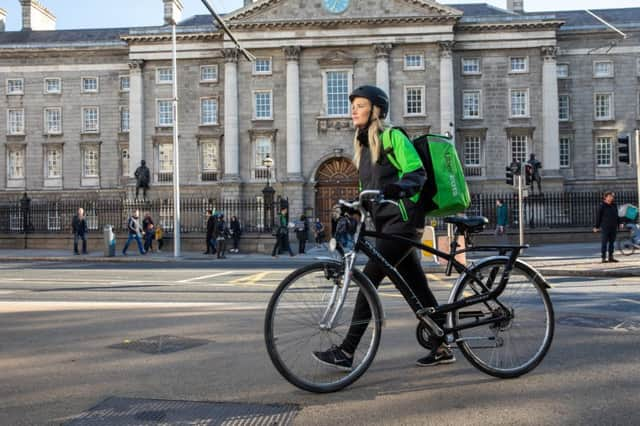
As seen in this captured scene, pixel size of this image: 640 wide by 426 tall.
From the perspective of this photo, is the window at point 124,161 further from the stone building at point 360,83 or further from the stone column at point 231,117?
the stone column at point 231,117

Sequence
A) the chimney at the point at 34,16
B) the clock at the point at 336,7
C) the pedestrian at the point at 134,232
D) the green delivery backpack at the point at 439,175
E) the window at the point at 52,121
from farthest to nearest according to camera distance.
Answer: the chimney at the point at 34,16
the window at the point at 52,121
the clock at the point at 336,7
the pedestrian at the point at 134,232
the green delivery backpack at the point at 439,175

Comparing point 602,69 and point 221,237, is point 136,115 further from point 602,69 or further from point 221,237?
point 602,69

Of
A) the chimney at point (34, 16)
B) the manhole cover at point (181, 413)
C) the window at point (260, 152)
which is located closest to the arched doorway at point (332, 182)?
the window at point (260, 152)

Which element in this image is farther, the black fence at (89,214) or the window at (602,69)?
the window at (602,69)

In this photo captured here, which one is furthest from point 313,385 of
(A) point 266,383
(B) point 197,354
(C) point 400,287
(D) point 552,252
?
(D) point 552,252

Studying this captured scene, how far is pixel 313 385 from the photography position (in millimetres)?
4070

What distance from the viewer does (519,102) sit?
4491 cm

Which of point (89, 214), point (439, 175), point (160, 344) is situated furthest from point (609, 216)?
point (89, 214)

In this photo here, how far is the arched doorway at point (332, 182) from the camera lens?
144 feet

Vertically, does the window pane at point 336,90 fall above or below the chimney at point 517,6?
below

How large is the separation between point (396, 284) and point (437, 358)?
0.82m

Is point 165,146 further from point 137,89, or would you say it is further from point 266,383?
point 266,383

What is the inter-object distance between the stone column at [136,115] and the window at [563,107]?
32169 millimetres

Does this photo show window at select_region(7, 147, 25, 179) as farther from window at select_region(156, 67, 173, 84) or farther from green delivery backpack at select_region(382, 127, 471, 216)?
green delivery backpack at select_region(382, 127, 471, 216)
